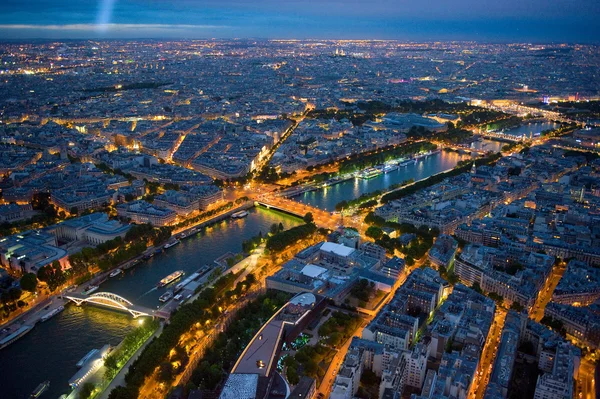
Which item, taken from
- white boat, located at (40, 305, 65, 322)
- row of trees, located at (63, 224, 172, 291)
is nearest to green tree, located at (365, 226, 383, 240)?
row of trees, located at (63, 224, 172, 291)

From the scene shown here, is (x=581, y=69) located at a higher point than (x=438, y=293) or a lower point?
higher

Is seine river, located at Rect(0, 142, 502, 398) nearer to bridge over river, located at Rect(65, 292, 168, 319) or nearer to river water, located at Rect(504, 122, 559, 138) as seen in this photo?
bridge over river, located at Rect(65, 292, 168, 319)

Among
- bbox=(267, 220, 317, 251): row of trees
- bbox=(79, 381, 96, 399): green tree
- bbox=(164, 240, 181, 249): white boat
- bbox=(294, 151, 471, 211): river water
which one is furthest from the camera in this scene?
bbox=(294, 151, 471, 211): river water

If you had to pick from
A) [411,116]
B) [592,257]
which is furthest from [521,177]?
[411,116]

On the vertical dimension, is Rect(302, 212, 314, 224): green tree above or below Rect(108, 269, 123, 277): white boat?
above

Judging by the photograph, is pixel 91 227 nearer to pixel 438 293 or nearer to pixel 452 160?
pixel 438 293
